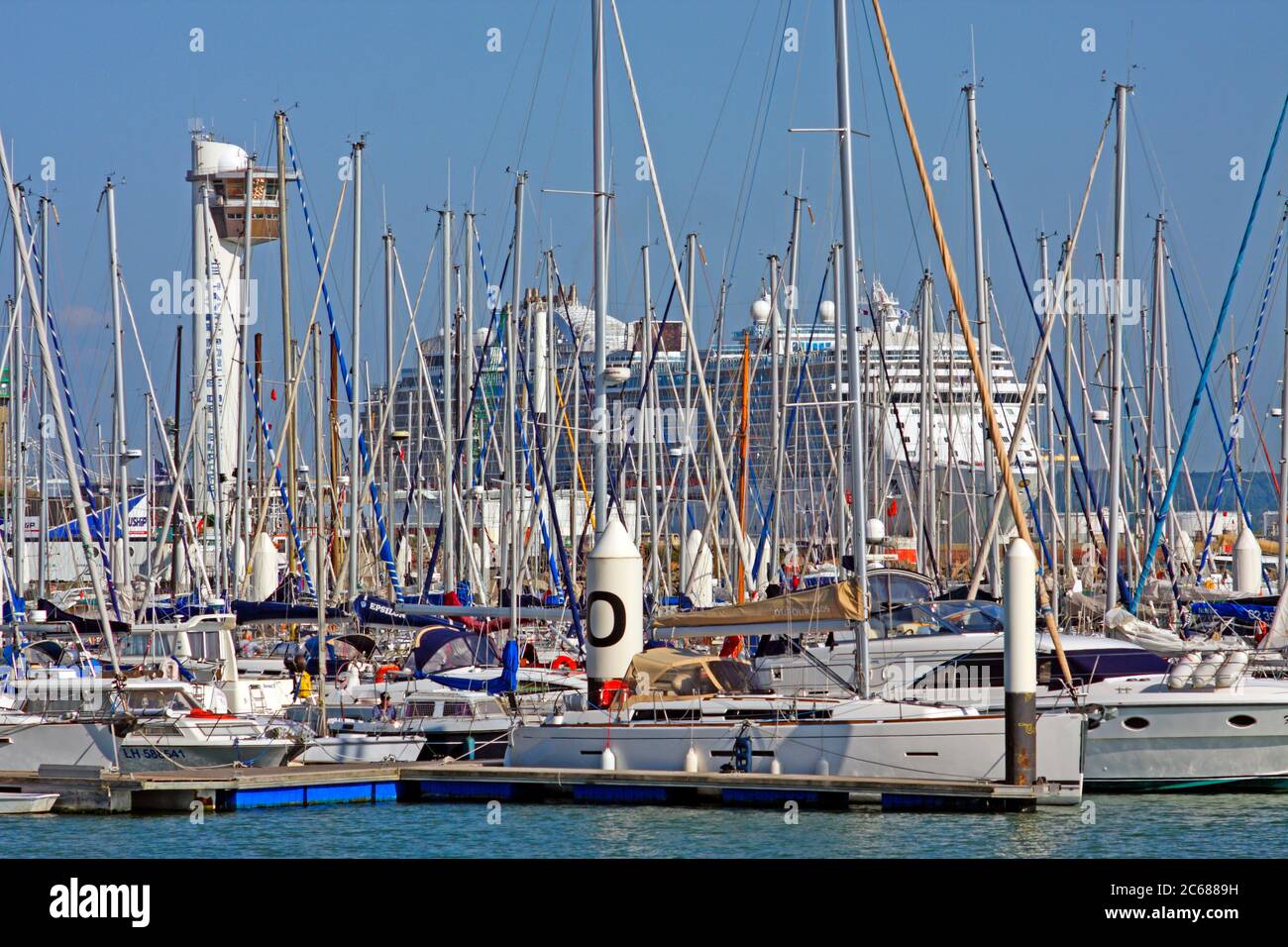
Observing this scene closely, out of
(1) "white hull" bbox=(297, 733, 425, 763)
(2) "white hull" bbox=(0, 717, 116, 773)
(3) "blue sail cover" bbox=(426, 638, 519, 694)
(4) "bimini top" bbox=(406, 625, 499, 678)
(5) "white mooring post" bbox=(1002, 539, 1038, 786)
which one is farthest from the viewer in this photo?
(4) "bimini top" bbox=(406, 625, 499, 678)

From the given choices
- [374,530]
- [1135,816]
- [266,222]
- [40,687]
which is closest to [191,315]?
[374,530]

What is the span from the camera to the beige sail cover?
22.7m

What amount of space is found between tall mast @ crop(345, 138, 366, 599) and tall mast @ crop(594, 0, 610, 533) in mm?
11004

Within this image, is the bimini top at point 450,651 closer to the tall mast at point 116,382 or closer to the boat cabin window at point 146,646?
the boat cabin window at point 146,646

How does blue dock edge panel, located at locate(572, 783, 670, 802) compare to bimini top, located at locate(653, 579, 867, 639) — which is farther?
bimini top, located at locate(653, 579, 867, 639)

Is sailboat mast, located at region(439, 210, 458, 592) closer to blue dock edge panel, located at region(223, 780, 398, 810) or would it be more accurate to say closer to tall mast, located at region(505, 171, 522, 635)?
tall mast, located at region(505, 171, 522, 635)

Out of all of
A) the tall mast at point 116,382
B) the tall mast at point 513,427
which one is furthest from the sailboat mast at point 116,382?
the tall mast at point 513,427

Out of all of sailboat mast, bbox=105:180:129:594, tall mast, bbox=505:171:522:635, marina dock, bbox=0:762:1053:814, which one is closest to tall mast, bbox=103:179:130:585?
sailboat mast, bbox=105:180:129:594

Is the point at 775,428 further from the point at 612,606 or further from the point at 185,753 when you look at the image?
the point at 185,753

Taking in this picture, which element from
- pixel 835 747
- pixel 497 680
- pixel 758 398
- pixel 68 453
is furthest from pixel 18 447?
pixel 835 747

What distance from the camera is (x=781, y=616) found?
2381 cm

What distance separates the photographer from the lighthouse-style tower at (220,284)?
4053 cm
